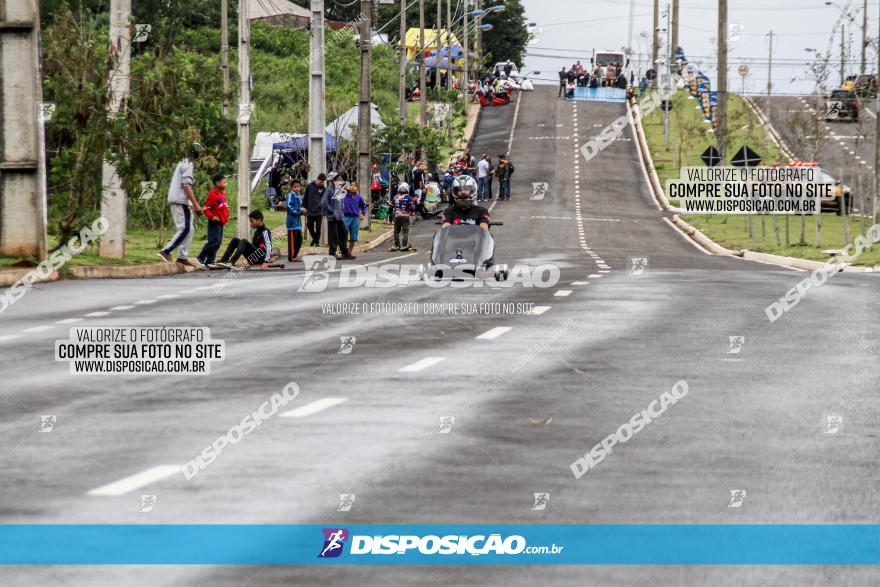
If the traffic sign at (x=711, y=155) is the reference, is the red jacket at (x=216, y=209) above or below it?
below

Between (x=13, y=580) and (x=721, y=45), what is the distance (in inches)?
2083

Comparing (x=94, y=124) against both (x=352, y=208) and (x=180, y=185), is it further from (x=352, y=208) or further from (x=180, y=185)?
(x=352, y=208)

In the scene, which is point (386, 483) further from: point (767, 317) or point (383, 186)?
point (383, 186)

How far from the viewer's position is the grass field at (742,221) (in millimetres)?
46250

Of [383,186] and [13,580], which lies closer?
[13,580]

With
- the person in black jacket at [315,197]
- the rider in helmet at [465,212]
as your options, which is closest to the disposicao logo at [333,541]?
the rider in helmet at [465,212]

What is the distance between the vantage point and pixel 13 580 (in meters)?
6.67

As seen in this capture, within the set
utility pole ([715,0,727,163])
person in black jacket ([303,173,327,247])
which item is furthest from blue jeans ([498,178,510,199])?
person in black jacket ([303,173,327,247])

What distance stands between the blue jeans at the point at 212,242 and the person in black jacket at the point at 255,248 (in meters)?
0.74

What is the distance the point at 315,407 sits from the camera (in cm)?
1160

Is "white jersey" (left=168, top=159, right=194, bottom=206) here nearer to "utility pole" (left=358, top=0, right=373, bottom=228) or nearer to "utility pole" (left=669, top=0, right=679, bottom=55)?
"utility pole" (left=358, top=0, right=373, bottom=228)

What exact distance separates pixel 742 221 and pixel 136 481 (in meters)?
57.7

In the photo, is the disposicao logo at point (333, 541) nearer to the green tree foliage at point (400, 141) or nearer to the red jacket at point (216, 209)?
the red jacket at point (216, 209)

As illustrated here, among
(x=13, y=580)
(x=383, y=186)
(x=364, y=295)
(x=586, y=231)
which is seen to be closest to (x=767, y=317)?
(x=364, y=295)
